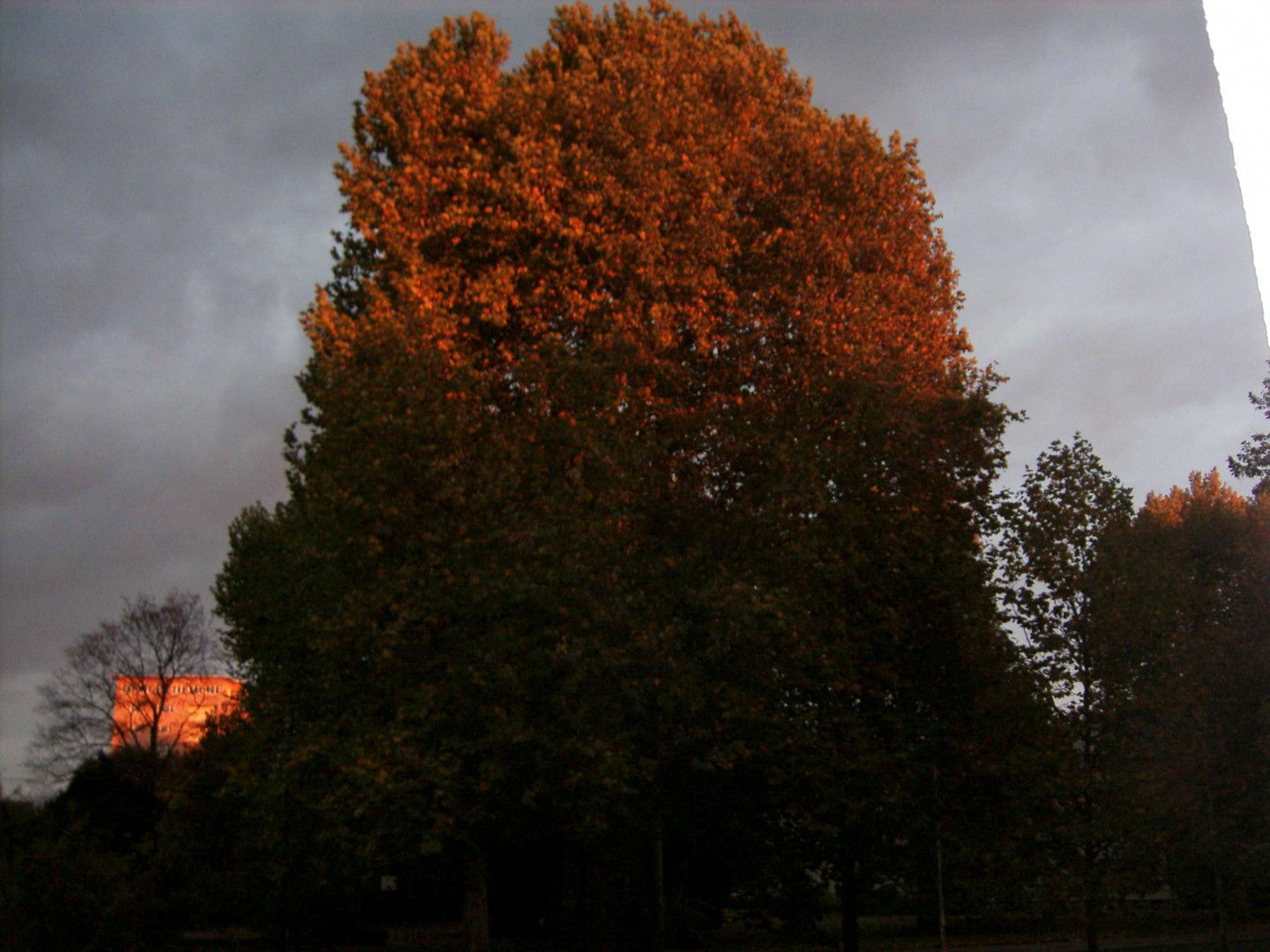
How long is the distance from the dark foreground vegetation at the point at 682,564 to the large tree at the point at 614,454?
9 cm

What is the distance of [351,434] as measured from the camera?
1786 centimetres

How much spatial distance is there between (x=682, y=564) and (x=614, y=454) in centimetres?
208

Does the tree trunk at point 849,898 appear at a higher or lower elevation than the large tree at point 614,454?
lower

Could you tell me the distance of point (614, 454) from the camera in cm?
1838

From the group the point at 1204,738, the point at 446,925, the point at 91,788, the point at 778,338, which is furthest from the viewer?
the point at 446,925

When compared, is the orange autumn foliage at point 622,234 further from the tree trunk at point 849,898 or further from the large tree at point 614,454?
the tree trunk at point 849,898

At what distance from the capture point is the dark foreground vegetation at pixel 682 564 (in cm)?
1734

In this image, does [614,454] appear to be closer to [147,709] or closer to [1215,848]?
[1215,848]

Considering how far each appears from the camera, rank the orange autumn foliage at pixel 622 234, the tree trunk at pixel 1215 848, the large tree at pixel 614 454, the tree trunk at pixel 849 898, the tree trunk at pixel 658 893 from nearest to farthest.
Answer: the large tree at pixel 614 454, the orange autumn foliage at pixel 622 234, the tree trunk at pixel 658 893, the tree trunk at pixel 849 898, the tree trunk at pixel 1215 848

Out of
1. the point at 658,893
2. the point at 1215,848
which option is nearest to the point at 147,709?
the point at 658,893

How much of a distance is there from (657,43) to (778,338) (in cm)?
694

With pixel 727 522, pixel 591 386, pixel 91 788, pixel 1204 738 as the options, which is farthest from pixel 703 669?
pixel 91 788

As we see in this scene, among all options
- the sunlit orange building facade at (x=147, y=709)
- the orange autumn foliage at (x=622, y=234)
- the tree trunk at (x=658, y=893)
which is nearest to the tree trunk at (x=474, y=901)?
the tree trunk at (x=658, y=893)

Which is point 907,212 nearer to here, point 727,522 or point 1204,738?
point 727,522
